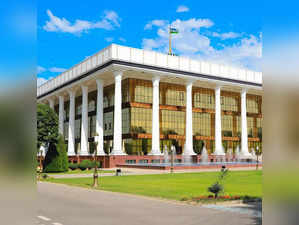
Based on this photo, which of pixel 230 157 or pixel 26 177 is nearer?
pixel 26 177

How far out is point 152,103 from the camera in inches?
2884

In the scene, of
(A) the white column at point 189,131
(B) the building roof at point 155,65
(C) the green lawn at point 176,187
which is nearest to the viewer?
(C) the green lawn at point 176,187

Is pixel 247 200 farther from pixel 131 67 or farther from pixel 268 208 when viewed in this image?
pixel 131 67

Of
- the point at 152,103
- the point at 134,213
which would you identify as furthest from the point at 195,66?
the point at 134,213

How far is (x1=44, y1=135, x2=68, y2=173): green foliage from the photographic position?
1998 inches

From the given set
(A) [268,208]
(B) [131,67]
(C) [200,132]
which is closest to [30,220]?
(A) [268,208]

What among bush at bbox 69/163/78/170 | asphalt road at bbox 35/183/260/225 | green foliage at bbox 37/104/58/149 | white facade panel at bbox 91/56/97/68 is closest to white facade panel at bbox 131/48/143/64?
white facade panel at bbox 91/56/97/68

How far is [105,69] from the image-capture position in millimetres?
65062

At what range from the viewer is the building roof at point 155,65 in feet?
211

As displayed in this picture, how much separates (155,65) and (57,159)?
1025 inches

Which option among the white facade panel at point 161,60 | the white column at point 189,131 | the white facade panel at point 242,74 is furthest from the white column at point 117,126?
the white facade panel at point 242,74

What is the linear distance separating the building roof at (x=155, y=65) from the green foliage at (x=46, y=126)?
612 inches

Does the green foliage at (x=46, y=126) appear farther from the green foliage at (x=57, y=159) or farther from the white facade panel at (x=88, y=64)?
the white facade panel at (x=88, y=64)

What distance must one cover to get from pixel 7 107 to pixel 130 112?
69802 mm
